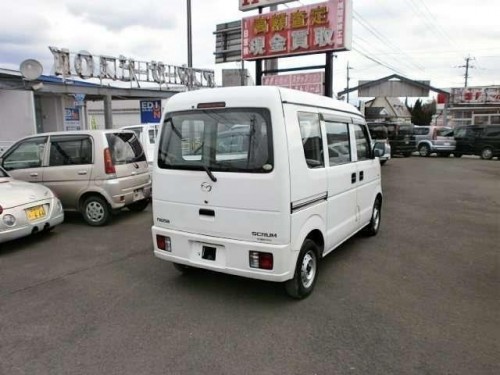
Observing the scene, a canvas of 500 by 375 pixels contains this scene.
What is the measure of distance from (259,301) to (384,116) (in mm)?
39298

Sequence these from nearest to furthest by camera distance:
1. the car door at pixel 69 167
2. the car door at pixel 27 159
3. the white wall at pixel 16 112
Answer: the car door at pixel 69 167, the car door at pixel 27 159, the white wall at pixel 16 112

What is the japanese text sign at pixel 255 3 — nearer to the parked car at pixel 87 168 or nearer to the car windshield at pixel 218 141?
the parked car at pixel 87 168

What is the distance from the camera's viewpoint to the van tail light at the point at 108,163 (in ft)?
23.3

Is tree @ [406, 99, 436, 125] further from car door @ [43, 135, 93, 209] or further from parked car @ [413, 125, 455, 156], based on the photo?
car door @ [43, 135, 93, 209]

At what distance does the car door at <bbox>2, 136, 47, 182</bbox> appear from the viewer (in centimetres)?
757

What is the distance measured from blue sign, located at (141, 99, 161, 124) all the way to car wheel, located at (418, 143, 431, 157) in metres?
15.8

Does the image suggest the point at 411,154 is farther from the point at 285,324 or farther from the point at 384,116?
the point at 285,324

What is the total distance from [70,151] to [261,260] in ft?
16.6

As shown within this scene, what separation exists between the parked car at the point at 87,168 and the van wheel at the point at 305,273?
4165 mm

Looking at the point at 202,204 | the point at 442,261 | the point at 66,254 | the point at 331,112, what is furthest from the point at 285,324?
the point at 66,254

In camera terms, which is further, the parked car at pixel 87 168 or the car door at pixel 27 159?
the car door at pixel 27 159

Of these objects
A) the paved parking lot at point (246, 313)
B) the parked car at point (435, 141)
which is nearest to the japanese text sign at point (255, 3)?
the paved parking lot at point (246, 313)

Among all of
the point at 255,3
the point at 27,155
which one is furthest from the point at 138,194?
the point at 255,3

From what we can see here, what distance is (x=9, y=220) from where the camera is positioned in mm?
5656
